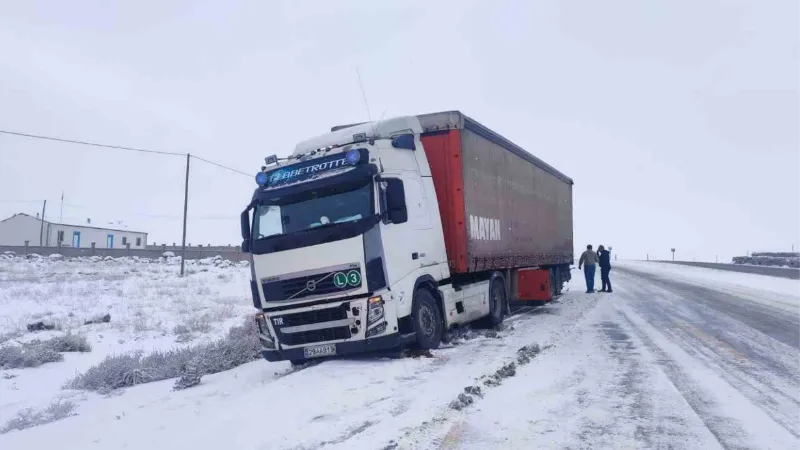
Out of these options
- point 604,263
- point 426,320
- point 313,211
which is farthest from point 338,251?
point 604,263

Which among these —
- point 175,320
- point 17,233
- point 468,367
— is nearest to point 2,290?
point 175,320

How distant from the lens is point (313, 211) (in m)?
8.29

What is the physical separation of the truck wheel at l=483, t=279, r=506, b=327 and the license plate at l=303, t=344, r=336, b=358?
4.71 metres

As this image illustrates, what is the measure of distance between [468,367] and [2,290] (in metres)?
21.2

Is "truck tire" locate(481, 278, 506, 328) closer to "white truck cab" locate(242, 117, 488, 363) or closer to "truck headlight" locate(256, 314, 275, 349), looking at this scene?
"white truck cab" locate(242, 117, 488, 363)

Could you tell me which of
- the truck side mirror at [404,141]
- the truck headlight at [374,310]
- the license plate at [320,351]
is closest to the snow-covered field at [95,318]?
the license plate at [320,351]

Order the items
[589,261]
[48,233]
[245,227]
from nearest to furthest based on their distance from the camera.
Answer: [245,227]
[589,261]
[48,233]

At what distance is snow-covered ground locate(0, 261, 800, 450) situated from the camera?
4.79 m

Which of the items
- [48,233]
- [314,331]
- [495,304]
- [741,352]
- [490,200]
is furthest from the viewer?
[48,233]

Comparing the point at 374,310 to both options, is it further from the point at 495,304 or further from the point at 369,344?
the point at 495,304

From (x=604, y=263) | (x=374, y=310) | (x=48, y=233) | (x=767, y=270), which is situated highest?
(x=48, y=233)

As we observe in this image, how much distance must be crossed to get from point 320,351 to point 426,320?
6.07 ft

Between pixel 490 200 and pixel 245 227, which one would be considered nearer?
pixel 245 227

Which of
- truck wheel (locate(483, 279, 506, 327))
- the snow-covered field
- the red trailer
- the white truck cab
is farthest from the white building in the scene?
the white truck cab
